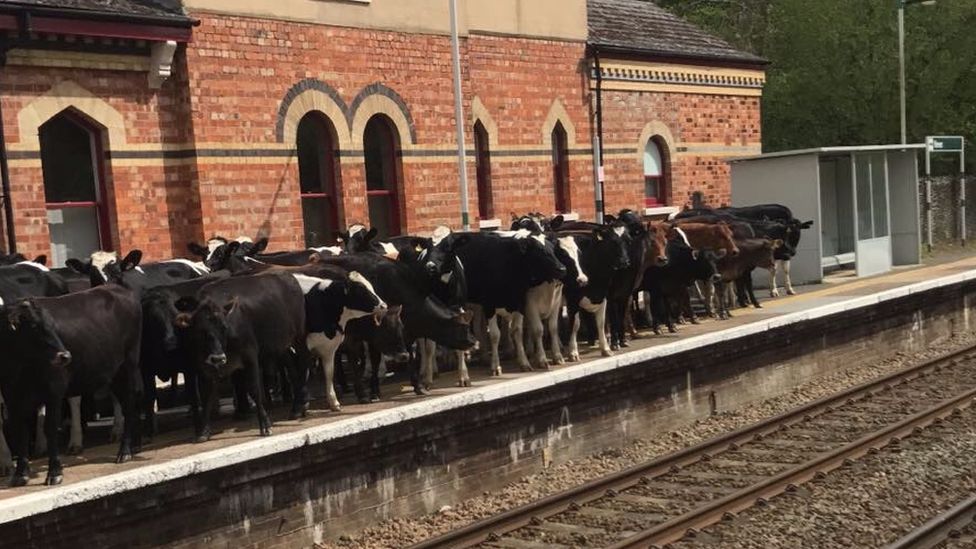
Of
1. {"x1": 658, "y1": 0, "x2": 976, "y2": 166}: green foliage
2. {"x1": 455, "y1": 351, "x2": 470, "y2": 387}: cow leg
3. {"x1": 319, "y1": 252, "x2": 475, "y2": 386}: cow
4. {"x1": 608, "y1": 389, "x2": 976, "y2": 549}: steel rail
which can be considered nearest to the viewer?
{"x1": 608, "y1": 389, "x2": 976, "y2": 549}: steel rail

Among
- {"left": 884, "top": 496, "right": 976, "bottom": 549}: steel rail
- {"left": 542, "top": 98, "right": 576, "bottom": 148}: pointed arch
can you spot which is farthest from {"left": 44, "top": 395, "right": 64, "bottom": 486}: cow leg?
{"left": 542, "top": 98, "right": 576, "bottom": 148}: pointed arch

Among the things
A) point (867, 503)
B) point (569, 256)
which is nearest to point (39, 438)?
point (569, 256)

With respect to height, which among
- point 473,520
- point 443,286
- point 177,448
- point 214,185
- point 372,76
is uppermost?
point 372,76

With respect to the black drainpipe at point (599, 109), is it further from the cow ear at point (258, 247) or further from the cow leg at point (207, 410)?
the cow leg at point (207, 410)

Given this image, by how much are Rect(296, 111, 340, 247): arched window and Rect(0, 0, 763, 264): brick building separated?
0.03m

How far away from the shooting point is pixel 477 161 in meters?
25.2

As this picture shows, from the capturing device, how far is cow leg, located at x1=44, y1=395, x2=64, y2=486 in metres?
8.66

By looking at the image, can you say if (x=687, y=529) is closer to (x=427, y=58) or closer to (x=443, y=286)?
(x=443, y=286)

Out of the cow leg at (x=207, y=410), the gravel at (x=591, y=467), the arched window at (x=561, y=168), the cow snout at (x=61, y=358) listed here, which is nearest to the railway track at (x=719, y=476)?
the gravel at (x=591, y=467)

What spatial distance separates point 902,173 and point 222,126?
15.4m

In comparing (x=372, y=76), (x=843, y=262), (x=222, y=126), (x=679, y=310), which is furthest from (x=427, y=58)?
(x=843, y=262)

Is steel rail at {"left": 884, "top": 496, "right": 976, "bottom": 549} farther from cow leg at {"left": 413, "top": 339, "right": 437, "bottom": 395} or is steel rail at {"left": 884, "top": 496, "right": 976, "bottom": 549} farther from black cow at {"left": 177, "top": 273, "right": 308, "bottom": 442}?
cow leg at {"left": 413, "top": 339, "right": 437, "bottom": 395}

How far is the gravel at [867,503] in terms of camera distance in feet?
32.0

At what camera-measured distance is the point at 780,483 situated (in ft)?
37.0
